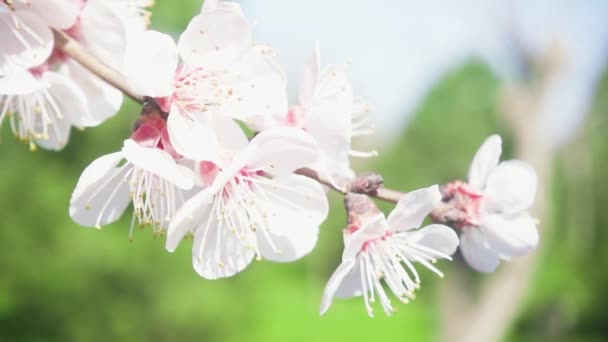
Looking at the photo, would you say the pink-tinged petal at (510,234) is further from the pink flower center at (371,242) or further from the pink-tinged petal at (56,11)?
the pink-tinged petal at (56,11)

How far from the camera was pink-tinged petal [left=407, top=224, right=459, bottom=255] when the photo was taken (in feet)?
2.49

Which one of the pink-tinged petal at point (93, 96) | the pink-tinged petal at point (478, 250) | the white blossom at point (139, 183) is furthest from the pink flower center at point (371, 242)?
the pink-tinged petal at point (93, 96)

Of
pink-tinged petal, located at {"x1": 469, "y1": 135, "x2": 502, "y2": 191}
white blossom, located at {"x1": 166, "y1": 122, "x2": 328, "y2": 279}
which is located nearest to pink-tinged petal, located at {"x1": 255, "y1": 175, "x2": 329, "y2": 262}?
white blossom, located at {"x1": 166, "y1": 122, "x2": 328, "y2": 279}

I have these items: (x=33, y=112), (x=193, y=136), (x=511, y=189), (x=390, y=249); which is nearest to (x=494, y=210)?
(x=511, y=189)

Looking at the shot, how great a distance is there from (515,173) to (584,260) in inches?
378

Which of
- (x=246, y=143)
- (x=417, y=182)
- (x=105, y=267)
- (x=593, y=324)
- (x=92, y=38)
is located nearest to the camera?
(x=246, y=143)

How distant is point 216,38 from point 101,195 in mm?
220

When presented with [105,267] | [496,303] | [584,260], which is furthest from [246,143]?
[584,260]

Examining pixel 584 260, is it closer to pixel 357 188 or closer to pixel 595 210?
pixel 595 210

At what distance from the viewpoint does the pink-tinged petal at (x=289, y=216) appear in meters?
0.77

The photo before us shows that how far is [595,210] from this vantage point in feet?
32.9

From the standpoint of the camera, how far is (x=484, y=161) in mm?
838

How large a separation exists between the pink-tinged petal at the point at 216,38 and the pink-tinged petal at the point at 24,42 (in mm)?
156

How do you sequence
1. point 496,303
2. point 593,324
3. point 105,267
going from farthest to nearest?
point 593,324 < point 496,303 < point 105,267
